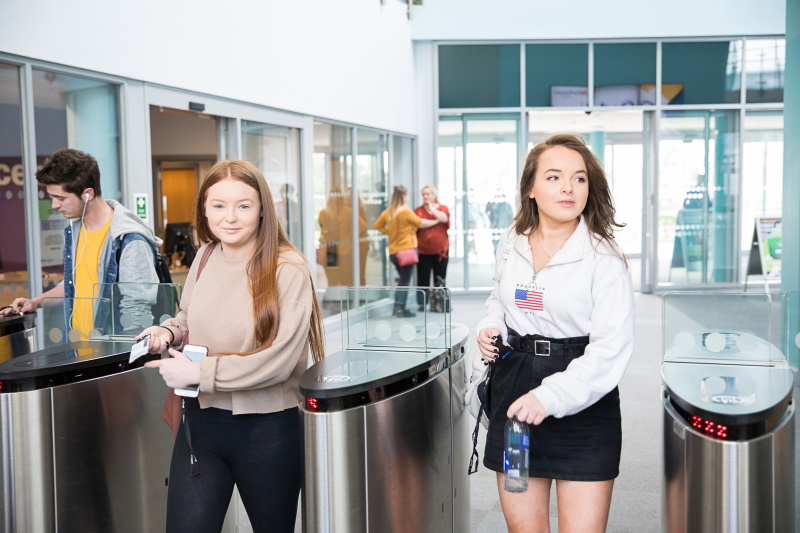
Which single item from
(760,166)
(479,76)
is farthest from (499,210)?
(760,166)

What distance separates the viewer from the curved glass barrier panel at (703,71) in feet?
39.0

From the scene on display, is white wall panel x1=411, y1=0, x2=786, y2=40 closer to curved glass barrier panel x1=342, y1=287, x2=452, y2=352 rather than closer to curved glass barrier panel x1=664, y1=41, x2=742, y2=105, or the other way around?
curved glass barrier panel x1=664, y1=41, x2=742, y2=105

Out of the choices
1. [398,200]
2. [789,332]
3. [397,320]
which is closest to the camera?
[789,332]

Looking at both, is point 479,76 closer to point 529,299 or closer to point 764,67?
point 764,67

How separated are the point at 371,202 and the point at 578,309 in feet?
27.2

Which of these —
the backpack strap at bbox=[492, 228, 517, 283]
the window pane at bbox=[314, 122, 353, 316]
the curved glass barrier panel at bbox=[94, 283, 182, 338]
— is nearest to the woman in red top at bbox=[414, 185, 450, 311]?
the window pane at bbox=[314, 122, 353, 316]

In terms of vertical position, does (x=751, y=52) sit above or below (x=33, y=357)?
above

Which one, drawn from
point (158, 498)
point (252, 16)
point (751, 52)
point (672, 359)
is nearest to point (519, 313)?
point (672, 359)

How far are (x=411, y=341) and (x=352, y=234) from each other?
6855 millimetres

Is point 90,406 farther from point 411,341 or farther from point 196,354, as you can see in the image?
point 411,341

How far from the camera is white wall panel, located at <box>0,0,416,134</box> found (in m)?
4.81

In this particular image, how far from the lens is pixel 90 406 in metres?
2.80

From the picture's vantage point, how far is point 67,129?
5.05 metres

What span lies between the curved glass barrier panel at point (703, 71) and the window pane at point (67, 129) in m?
8.57
